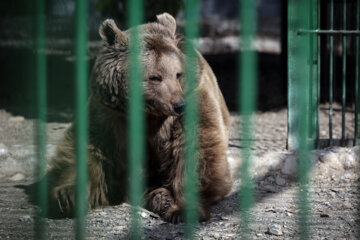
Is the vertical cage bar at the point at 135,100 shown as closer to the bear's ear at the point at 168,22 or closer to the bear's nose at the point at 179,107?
the bear's nose at the point at 179,107

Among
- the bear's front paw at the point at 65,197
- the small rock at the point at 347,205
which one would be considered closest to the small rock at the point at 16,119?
the bear's front paw at the point at 65,197

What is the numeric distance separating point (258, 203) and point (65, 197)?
1324 mm

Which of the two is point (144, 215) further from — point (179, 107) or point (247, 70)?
point (247, 70)

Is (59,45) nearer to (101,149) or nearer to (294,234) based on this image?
(101,149)

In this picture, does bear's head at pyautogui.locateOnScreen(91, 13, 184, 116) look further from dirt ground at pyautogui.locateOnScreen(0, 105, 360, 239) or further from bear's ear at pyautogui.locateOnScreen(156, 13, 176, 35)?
dirt ground at pyautogui.locateOnScreen(0, 105, 360, 239)

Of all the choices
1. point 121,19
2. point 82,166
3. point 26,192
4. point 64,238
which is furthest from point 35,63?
point 121,19

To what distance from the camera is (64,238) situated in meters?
3.12

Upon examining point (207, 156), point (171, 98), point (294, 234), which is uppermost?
point (171, 98)

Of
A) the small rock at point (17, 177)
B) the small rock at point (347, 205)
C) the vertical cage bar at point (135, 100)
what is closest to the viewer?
the vertical cage bar at point (135, 100)

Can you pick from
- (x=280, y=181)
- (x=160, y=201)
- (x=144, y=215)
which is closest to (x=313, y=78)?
(x=280, y=181)

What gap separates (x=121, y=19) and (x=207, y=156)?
4.98 metres

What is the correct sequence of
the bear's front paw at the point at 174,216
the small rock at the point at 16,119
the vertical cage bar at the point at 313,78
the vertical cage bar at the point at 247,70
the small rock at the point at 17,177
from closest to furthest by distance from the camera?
the vertical cage bar at the point at 247,70, the bear's front paw at the point at 174,216, the small rock at the point at 17,177, the vertical cage bar at the point at 313,78, the small rock at the point at 16,119

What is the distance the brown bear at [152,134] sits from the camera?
11.7 feet

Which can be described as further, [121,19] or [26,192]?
[121,19]
